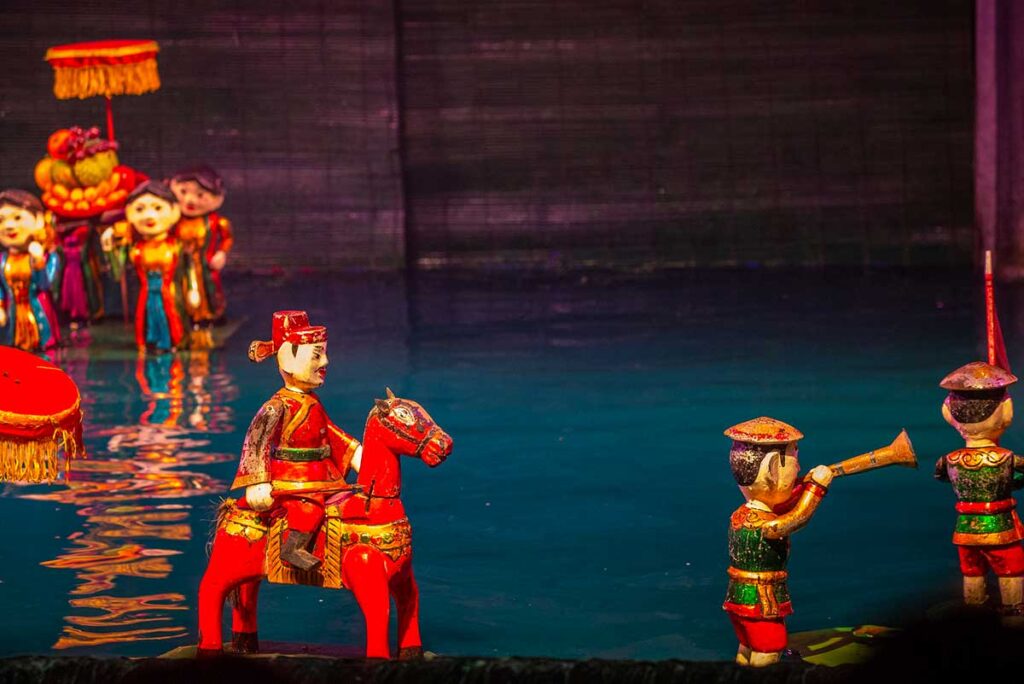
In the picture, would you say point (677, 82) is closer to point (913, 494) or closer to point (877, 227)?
point (877, 227)

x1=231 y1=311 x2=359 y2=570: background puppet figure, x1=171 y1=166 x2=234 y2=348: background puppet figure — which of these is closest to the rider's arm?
x1=231 y1=311 x2=359 y2=570: background puppet figure

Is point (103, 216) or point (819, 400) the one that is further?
point (103, 216)

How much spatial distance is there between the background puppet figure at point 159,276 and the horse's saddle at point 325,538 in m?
6.44

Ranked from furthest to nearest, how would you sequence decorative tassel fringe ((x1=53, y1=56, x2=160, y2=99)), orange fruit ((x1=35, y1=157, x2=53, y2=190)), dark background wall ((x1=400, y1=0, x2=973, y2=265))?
dark background wall ((x1=400, y1=0, x2=973, y2=265)) < decorative tassel fringe ((x1=53, y1=56, x2=160, y2=99)) < orange fruit ((x1=35, y1=157, x2=53, y2=190))

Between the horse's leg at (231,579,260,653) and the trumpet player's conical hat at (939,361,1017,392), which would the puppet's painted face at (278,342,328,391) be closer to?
the horse's leg at (231,579,260,653)

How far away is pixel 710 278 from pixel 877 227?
6.27 ft

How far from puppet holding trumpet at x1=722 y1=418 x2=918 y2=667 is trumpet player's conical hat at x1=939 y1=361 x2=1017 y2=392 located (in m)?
0.51

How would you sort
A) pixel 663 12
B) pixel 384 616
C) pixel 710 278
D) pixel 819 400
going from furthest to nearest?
1. pixel 663 12
2. pixel 710 278
3. pixel 819 400
4. pixel 384 616

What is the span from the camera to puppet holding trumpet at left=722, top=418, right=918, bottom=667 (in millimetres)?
3857

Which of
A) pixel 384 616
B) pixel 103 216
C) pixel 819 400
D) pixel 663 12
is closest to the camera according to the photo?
pixel 384 616

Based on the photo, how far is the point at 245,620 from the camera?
4250 mm

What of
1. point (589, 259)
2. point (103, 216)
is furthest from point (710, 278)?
→ point (103, 216)

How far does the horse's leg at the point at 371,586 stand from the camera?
395 cm

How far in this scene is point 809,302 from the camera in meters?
12.1
